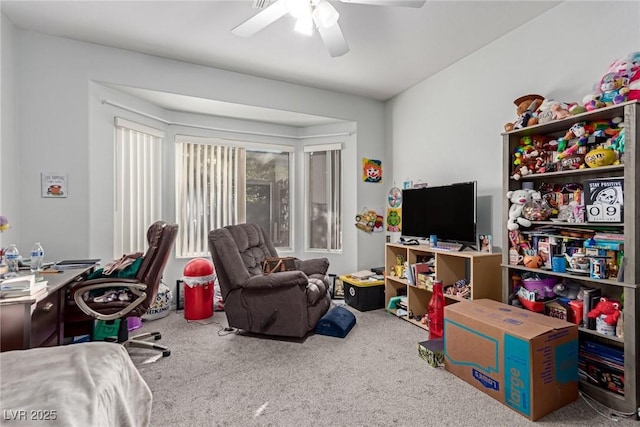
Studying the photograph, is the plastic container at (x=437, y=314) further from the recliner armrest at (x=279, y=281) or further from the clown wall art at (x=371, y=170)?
the clown wall art at (x=371, y=170)

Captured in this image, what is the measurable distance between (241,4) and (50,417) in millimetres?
2593

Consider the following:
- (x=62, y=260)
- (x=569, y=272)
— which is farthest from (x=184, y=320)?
(x=569, y=272)

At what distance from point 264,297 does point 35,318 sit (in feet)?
4.92

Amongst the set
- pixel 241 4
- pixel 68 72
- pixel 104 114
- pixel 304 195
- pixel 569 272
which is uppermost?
pixel 241 4

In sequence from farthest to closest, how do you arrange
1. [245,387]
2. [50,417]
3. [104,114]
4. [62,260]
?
1. [104,114]
2. [62,260]
3. [245,387]
4. [50,417]

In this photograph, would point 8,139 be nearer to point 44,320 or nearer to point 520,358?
point 44,320

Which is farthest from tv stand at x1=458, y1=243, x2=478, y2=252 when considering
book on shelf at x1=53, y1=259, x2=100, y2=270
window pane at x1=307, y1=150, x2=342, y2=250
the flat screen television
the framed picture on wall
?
the framed picture on wall

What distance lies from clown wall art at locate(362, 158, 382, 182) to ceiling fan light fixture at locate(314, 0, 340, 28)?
92.1 inches

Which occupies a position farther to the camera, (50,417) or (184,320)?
(184,320)

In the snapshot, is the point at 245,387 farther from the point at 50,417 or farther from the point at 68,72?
the point at 68,72

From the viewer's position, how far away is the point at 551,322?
184 cm

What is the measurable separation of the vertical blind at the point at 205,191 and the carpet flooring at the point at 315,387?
53.7 inches

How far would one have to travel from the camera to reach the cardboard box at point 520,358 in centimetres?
166

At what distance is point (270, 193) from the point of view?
4445 millimetres
